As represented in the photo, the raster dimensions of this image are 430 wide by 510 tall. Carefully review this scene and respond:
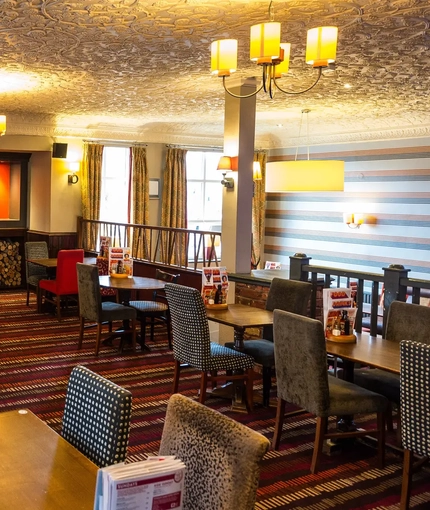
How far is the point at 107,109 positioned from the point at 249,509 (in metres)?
8.32

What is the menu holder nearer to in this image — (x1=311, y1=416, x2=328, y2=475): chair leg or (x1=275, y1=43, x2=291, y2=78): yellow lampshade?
(x1=311, y1=416, x2=328, y2=475): chair leg

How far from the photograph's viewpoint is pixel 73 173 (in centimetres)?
1082

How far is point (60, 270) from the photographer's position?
824cm

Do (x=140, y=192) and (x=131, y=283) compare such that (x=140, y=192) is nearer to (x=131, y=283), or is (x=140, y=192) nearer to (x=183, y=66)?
(x=131, y=283)

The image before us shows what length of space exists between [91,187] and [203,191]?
8.28ft

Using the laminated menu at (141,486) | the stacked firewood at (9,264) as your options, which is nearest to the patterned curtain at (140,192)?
the stacked firewood at (9,264)

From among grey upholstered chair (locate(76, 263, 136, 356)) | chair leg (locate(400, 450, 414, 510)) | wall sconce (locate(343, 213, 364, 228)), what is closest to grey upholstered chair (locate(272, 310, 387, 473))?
chair leg (locate(400, 450, 414, 510))

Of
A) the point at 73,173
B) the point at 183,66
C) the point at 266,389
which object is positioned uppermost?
the point at 183,66

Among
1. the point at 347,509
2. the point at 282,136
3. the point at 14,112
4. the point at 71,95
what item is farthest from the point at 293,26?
the point at 282,136

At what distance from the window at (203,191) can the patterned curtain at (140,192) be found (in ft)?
3.71

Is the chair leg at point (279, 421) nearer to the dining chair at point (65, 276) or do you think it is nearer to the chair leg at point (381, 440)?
the chair leg at point (381, 440)

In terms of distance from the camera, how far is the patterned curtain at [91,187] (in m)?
10.8

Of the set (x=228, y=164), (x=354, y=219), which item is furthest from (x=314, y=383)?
(x=354, y=219)

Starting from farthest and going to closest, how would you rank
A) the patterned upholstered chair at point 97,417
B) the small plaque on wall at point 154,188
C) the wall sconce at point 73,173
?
the small plaque on wall at point 154,188
the wall sconce at point 73,173
the patterned upholstered chair at point 97,417
